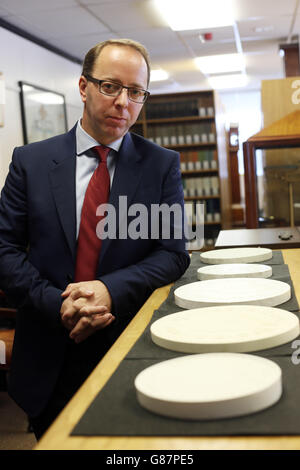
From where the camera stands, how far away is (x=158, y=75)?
9562mm

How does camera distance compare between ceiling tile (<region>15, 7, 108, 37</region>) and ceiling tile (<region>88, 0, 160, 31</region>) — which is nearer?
ceiling tile (<region>88, 0, 160, 31</region>)

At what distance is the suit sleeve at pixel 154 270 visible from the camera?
1323 mm

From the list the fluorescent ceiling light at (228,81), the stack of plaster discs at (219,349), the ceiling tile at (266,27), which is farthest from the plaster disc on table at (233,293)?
the fluorescent ceiling light at (228,81)

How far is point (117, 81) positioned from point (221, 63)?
26.1ft

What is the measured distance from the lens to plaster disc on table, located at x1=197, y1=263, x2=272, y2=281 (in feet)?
4.36

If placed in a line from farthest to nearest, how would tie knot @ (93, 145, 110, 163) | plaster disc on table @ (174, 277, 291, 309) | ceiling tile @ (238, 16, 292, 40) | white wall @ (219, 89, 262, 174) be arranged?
white wall @ (219, 89, 262, 174) → ceiling tile @ (238, 16, 292, 40) → tie knot @ (93, 145, 110, 163) → plaster disc on table @ (174, 277, 291, 309)

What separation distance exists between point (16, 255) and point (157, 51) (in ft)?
22.3

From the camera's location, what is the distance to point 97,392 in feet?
2.26

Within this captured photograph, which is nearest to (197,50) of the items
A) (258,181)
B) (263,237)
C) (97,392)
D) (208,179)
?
(208,179)

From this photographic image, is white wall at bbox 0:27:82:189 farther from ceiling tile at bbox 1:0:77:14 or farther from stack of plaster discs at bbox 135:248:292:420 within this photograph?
stack of plaster discs at bbox 135:248:292:420

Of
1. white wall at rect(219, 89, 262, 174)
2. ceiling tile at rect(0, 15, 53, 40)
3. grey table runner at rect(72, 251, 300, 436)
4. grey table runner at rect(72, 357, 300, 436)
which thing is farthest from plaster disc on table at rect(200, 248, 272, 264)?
white wall at rect(219, 89, 262, 174)

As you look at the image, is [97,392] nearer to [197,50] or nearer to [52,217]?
[52,217]

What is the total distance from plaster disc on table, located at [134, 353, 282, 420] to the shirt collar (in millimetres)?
889

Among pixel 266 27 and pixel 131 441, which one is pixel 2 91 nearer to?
pixel 266 27
